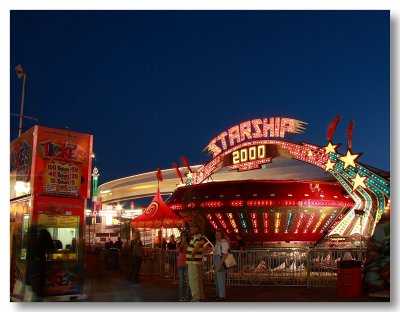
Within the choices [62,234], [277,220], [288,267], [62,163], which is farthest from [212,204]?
[62,163]

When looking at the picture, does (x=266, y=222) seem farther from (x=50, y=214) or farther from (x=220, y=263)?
(x=50, y=214)

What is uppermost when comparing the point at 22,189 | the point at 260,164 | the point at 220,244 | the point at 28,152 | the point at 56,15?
the point at 56,15

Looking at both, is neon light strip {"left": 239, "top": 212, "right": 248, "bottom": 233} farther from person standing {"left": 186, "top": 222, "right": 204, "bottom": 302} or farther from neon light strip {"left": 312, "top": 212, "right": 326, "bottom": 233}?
person standing {"left": 186, "top": 222, "right": 204, "bottom": 302}

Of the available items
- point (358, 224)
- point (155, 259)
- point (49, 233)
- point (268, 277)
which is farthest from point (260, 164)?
point (49, 233)

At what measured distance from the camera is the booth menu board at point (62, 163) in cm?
1187

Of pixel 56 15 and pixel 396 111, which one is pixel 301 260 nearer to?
pixel 396 111

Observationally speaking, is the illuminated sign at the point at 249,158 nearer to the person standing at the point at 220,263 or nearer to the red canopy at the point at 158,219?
the red canopy at the point at 158,219

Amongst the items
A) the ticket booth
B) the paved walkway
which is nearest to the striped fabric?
the paved walkway

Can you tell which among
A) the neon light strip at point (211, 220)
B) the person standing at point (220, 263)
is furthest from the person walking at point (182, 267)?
the neon light strip at point (211, 220)

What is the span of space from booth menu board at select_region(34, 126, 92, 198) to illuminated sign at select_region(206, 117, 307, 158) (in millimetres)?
10780

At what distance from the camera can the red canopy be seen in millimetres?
19172

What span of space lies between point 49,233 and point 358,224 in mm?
11108

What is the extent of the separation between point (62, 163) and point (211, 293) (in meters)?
4.43
